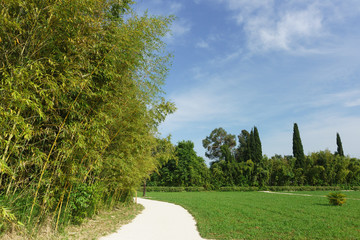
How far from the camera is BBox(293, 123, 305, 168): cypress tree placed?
25188 millimetres

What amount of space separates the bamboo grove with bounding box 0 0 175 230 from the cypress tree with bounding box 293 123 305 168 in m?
24.8

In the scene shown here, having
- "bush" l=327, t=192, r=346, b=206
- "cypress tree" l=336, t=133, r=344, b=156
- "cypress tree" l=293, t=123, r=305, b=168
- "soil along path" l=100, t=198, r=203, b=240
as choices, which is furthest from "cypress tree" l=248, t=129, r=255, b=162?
"soil along path" l=100, t=198, r=203, b=240

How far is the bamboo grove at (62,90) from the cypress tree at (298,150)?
81.5 feet

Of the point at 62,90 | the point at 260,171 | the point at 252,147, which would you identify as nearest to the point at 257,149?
the point at 252,147

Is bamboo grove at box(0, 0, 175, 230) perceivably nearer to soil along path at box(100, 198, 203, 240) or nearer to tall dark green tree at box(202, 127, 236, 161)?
soil along path at box(100, 198, 203, 240)

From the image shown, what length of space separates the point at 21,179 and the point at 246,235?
12.3ft

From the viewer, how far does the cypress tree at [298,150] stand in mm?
25188

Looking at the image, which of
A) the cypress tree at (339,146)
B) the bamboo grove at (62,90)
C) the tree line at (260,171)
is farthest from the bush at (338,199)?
the cypress tree at (339,146)

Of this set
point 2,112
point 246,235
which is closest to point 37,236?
point 2,112

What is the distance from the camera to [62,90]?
2.98 metres

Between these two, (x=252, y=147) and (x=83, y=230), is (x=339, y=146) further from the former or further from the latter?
(x=83, y=230)

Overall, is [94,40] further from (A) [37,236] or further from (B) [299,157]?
(B) [299,157]

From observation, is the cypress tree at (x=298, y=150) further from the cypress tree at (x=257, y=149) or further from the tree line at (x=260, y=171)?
the cypress tree at (x=257, y=149)

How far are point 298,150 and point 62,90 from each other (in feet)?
88.9
